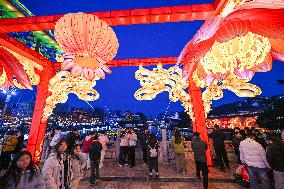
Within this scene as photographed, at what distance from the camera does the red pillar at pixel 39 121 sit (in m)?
7.43

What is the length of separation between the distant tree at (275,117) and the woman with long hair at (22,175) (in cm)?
1365

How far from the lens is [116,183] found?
20.5ft

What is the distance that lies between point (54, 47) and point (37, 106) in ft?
10.2

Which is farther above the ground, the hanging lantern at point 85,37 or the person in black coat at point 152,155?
the hanging lantern at point 85,37

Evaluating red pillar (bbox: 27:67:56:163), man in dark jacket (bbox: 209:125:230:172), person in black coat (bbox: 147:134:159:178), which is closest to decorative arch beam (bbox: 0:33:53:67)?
red pillar (bbox: 27:67:56:163)

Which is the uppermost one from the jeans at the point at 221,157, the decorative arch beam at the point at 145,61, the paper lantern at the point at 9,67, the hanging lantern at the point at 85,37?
the decorative arch beam at the point at 145,61

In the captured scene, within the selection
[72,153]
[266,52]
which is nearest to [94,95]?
[72,153]

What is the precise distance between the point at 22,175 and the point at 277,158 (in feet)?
16.3

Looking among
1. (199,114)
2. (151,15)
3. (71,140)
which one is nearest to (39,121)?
(71,140)

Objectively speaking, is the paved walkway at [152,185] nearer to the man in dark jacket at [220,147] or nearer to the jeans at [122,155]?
the man in dark jacket at [220,147]

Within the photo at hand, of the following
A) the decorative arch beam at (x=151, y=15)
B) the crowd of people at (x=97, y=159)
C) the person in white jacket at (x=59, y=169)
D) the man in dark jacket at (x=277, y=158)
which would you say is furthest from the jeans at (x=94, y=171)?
the man in dark jacket at (x=277, y=158)

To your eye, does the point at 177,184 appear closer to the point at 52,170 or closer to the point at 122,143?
the point at 122,143

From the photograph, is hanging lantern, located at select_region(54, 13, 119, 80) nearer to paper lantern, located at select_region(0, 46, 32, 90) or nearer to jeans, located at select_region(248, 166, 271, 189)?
paper lantern, located at select_region(0, 46, 32, 90)

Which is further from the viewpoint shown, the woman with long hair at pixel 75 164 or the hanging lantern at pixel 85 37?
the woman with long hair at pixel 75 164
